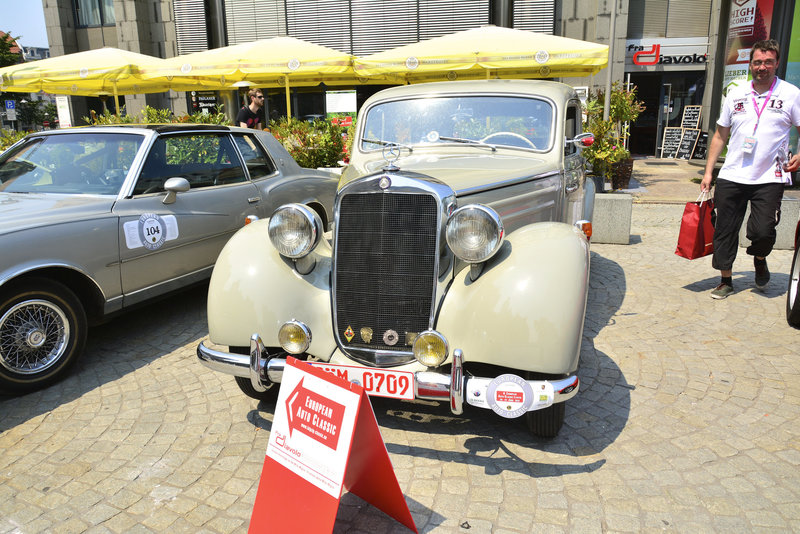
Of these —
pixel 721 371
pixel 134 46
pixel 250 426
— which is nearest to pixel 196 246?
pixel 250 426

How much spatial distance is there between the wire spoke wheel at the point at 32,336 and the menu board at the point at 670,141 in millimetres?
17699

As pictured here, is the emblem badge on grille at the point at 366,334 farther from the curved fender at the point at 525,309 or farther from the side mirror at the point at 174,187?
the side mirror at the point at 174,187

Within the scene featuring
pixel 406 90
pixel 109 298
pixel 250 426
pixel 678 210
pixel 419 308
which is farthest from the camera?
pixel 678 210

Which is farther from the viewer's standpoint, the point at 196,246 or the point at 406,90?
the point at 196,246

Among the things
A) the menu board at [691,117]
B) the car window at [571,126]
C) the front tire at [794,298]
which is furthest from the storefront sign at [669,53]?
the front tire at [794,298]

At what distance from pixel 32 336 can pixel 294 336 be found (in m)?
2.01

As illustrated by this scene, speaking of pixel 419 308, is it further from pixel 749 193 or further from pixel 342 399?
pixel 749 193

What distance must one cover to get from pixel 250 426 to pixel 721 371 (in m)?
3.19

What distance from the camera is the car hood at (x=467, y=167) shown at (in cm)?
345

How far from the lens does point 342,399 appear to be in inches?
86.0

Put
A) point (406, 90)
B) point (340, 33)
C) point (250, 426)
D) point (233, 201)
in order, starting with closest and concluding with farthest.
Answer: point (250, 426) → point (406, 90) → point (233, 201) → point (340, 33)

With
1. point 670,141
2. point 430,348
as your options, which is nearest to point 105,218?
point 430,348

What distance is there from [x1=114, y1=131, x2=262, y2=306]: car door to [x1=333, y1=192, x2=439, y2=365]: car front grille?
2184 millimetres

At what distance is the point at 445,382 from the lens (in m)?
2.65
